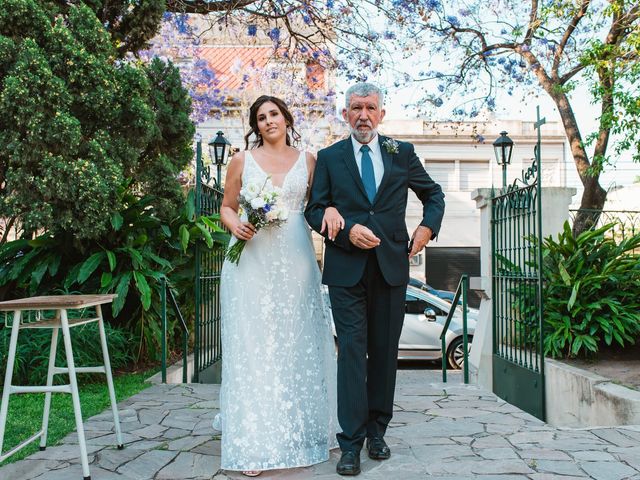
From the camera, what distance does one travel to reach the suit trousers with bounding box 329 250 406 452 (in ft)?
11.2

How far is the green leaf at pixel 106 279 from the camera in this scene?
7074 mm

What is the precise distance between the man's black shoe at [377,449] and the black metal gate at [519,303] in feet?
10.5

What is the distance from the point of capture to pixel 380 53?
9.97m

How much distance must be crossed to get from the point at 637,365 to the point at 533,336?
1144 mm

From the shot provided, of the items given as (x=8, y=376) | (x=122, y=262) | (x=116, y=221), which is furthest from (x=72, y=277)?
(x=8, y=376)

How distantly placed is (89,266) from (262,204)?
4477 mm

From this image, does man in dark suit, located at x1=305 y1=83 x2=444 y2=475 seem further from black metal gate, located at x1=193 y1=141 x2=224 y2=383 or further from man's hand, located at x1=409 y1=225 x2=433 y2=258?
black metal gate, located at x1=193 y1=141 x2=224 y2=383

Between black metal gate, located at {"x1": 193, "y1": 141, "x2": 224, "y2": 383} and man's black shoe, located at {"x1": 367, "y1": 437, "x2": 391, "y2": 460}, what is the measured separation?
332 centimetres

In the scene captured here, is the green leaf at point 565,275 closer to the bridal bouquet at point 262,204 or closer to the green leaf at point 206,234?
the green leaf at point 206,234

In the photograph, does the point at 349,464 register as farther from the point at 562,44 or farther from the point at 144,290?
the point at 562,44

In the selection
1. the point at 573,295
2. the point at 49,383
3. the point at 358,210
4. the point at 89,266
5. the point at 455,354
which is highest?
the point at 358,210

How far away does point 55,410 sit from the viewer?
5.23m

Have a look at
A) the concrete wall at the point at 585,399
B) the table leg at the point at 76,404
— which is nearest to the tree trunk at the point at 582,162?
the concrete wall at the point at 585,399

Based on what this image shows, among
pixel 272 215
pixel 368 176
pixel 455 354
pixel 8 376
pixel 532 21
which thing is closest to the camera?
pixel 8 376
